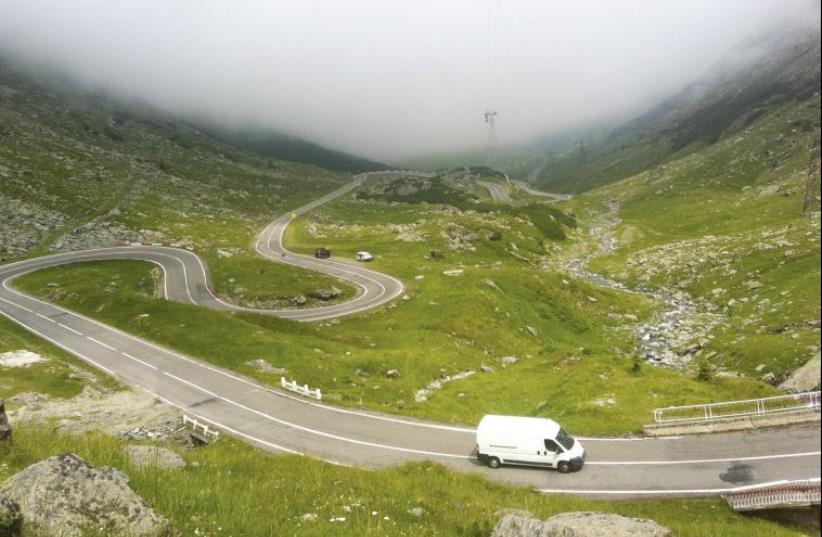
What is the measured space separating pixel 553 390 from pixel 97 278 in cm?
8068

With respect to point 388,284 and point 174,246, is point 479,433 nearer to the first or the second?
point 388,284

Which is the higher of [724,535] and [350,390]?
[724,535]

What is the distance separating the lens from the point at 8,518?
954 cm

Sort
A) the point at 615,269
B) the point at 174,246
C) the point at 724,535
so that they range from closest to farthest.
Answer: the point at 724,535
the point at 615,269
the point at 174,246

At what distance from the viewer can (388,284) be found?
8675 cm

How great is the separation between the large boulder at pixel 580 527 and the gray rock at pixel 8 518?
35.6 feet

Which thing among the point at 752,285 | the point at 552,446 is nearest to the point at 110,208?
the point at 552,446

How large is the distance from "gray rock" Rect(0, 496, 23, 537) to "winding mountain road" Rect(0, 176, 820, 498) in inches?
501

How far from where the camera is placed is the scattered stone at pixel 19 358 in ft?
159

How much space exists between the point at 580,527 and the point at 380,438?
23048mm

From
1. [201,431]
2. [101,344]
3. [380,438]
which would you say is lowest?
[380,438]

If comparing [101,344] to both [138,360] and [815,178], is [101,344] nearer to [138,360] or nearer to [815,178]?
[138,360]

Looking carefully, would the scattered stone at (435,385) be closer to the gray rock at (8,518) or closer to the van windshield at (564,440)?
Answer: the van windshield at (564,440)

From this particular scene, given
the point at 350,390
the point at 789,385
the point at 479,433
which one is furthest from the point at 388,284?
the point at 789,385
